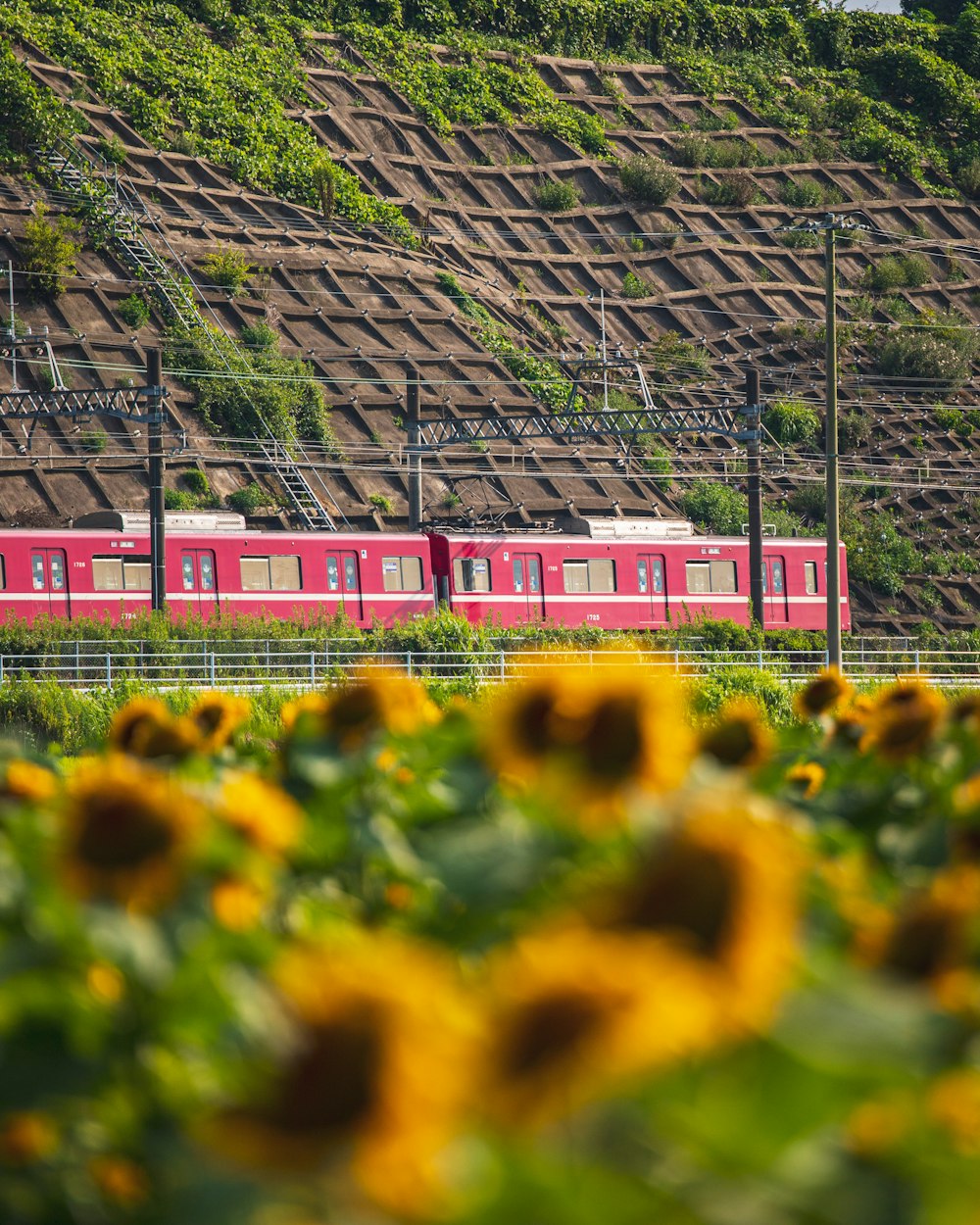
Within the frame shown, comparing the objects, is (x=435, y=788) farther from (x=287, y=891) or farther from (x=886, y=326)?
(x=886, y=326)

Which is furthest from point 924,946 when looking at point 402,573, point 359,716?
point 402,573

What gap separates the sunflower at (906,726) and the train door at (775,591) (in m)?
33.7

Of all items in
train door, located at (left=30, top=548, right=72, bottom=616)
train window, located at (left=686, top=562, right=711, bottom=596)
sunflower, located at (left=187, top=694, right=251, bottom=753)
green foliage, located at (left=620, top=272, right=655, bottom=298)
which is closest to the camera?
sunflower, located at (left=187, top=694, right=251, bottom=753)

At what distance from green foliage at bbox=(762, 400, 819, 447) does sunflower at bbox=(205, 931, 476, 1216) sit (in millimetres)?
54901

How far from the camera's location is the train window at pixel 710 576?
3603 cm

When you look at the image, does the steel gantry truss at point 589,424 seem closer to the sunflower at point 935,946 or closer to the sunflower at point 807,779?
the sunflower at point 807,779

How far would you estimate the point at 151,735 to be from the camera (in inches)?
119

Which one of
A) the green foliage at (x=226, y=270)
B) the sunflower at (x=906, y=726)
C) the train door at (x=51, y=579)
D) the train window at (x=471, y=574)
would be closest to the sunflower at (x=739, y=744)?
the sunflower at (x=906, y=726)

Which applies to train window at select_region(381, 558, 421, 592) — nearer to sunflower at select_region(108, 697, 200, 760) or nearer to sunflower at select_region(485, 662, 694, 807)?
sunflower at select_region(108, 697, 200, 760)

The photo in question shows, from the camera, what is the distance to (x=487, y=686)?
21516 mm

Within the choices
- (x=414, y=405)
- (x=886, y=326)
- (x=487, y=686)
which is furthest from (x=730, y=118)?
(x=487, y=686)

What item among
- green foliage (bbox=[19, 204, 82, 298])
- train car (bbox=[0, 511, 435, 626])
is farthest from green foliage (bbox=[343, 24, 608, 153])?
train car (bbox=[0, 511, 435, 626])

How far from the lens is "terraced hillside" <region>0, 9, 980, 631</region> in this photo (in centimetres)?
4403

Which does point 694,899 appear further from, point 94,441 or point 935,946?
point 94,441
